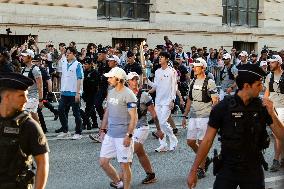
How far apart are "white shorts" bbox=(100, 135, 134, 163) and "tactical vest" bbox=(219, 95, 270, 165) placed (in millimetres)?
2591

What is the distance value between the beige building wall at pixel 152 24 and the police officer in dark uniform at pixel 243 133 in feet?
59.3

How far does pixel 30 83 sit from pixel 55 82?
48.6ft

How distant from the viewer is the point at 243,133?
586 centimetres

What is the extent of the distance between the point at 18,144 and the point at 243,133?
2.00m

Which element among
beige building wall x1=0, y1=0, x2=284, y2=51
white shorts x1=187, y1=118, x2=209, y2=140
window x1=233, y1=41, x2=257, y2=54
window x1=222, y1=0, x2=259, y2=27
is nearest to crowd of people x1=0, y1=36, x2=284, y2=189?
white shorts x1=187, y1=118, x2=209, y2=140

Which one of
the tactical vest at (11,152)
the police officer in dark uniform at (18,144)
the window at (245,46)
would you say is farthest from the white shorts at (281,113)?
the window at (245,46)

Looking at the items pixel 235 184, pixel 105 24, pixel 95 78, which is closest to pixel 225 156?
pixel 235 184

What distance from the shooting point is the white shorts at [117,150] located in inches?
328

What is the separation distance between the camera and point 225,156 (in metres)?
5.89

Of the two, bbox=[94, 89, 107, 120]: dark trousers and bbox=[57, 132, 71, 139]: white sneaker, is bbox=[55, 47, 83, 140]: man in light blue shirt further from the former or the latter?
bbox=[94, 89, 107, 120]: dark trousers

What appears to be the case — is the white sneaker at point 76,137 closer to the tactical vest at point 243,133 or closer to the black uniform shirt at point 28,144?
the tactical vest at point 243,133

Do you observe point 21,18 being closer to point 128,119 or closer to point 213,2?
point 213,2

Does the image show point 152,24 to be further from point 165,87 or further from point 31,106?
point 31,106

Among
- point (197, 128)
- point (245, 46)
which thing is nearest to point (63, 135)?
point (197, 128)
